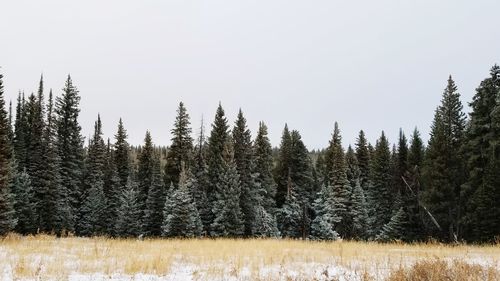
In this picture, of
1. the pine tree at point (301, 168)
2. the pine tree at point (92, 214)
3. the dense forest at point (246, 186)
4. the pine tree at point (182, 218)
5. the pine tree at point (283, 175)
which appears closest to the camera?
the dense forest at point (246, 186)

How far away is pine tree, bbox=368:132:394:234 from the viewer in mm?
63406

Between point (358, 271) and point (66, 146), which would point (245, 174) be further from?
point (358, 271)

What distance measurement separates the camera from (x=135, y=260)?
9.72 meters

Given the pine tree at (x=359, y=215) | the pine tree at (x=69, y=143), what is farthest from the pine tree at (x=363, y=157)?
the pine tree at (x=69, y=143)

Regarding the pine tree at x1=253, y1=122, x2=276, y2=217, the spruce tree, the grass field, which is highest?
the pine tree at x1=253, y1=122, x2=276, y2=217

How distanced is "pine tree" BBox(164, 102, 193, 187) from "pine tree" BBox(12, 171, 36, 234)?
16854 mm

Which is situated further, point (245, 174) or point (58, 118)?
point (58, 118)

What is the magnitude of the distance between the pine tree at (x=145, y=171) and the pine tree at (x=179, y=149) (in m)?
3.47

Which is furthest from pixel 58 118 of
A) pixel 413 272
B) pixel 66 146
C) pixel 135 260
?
pixel 413 272

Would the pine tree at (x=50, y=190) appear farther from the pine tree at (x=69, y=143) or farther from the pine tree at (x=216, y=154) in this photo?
the pine tree at (x=216, y=154)

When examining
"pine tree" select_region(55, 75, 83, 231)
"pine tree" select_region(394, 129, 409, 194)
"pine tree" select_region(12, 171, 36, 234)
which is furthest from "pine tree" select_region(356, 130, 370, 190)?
"pine tree" select_region(12, 171, 36, 234)

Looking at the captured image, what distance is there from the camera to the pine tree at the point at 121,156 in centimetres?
7025

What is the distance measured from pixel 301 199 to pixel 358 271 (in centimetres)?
5544

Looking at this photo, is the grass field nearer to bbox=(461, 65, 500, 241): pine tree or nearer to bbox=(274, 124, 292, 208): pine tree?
bbox=(461, 65, 500, 241): pine tree
